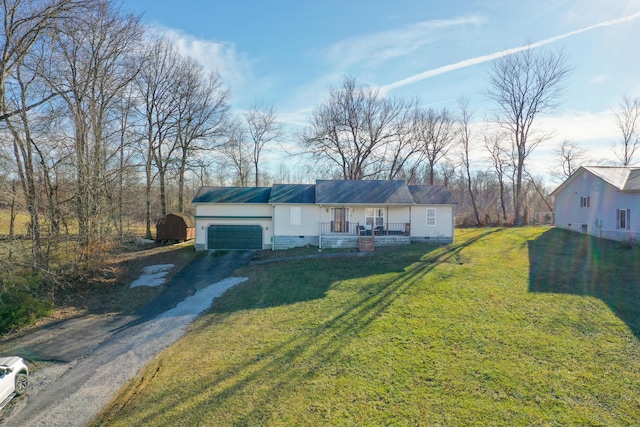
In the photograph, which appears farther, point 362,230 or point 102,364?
point 362,230

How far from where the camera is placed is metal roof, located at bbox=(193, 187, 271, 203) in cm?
2106

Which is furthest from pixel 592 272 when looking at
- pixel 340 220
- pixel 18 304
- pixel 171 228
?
pixel 171 228

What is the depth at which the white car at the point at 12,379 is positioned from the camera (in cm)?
580

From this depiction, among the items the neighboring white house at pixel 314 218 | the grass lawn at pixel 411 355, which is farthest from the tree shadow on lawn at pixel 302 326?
the neighboring white house at pixel 314 218

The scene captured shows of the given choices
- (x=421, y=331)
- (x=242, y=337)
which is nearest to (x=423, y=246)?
(x=421, y=331)

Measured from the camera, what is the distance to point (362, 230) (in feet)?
67.4

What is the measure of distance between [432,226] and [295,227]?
30.0ft

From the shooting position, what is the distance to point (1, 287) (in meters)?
9.86

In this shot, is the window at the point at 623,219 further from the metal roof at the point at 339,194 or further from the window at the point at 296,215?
the window at the point at 296,215

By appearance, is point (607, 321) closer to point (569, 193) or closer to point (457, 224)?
point (569, 193)

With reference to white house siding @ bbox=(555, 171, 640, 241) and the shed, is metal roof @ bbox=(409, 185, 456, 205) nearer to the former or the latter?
white house siding @ bbox=(555, 171, 640, 241)

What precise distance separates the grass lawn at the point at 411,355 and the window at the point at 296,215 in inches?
309

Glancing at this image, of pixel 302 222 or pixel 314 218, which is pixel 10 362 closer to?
pixel 302 222

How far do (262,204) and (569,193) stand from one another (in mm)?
22568
